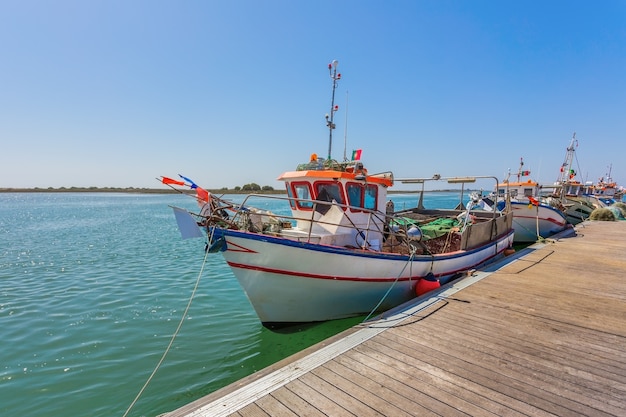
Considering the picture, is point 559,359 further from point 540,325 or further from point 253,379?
point 253,379

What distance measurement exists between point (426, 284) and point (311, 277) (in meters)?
3.05

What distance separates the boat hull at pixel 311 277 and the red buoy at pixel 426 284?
15cm

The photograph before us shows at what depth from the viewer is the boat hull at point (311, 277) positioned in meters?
5.66

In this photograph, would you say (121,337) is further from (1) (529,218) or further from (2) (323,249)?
(1) (529,218)

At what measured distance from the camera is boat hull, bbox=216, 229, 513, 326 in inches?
223

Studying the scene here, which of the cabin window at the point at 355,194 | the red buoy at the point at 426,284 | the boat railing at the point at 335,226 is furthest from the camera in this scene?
the cabin window at the point at 355,194

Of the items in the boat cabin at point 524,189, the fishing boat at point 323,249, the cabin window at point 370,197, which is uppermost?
the boat cabin at point 524,189

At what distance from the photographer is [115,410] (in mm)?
4660

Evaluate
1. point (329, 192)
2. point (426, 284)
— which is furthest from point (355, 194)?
point (426, 284)

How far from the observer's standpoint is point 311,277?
599cm

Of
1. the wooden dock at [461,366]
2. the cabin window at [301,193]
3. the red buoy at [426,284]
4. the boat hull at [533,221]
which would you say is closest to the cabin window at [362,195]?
the cabin window at [301,193]

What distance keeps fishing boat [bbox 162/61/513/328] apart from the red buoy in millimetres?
24

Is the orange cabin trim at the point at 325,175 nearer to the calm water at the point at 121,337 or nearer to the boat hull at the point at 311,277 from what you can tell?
the boat hull at the point at 311,277

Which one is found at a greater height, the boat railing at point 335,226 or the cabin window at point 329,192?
the cabin window at point 329,192
